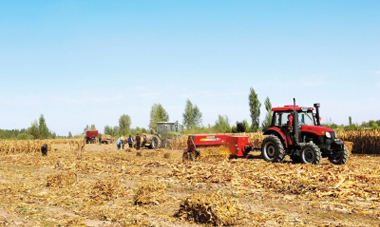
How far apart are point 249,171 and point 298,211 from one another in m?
4.72

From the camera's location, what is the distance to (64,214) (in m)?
7.62

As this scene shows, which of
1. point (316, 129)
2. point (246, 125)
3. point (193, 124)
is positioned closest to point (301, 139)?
point (316, 129)

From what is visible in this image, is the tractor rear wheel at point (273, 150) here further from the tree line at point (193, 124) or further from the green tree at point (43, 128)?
the green tree at point (43, 128)

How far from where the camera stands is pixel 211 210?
6.64 metres

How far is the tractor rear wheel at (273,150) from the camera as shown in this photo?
47.6ft

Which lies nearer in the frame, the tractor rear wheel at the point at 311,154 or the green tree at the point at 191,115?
the tractor rear wheel at the point at 311,154

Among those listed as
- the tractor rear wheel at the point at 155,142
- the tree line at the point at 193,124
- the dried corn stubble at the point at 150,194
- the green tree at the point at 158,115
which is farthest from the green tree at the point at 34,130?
the dried corn stubble at the point at 150,194

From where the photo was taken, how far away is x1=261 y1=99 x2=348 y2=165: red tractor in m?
13.6

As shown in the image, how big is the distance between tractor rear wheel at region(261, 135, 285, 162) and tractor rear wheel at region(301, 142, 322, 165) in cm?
106

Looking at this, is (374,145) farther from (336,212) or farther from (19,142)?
(19,142)

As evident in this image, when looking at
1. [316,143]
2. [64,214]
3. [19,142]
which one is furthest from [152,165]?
[19,142]

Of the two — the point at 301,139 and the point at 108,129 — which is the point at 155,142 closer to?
the point at 301,139

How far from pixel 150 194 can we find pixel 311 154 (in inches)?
293

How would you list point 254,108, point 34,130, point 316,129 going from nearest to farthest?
point 316,129, point 254,108, point 34,130
